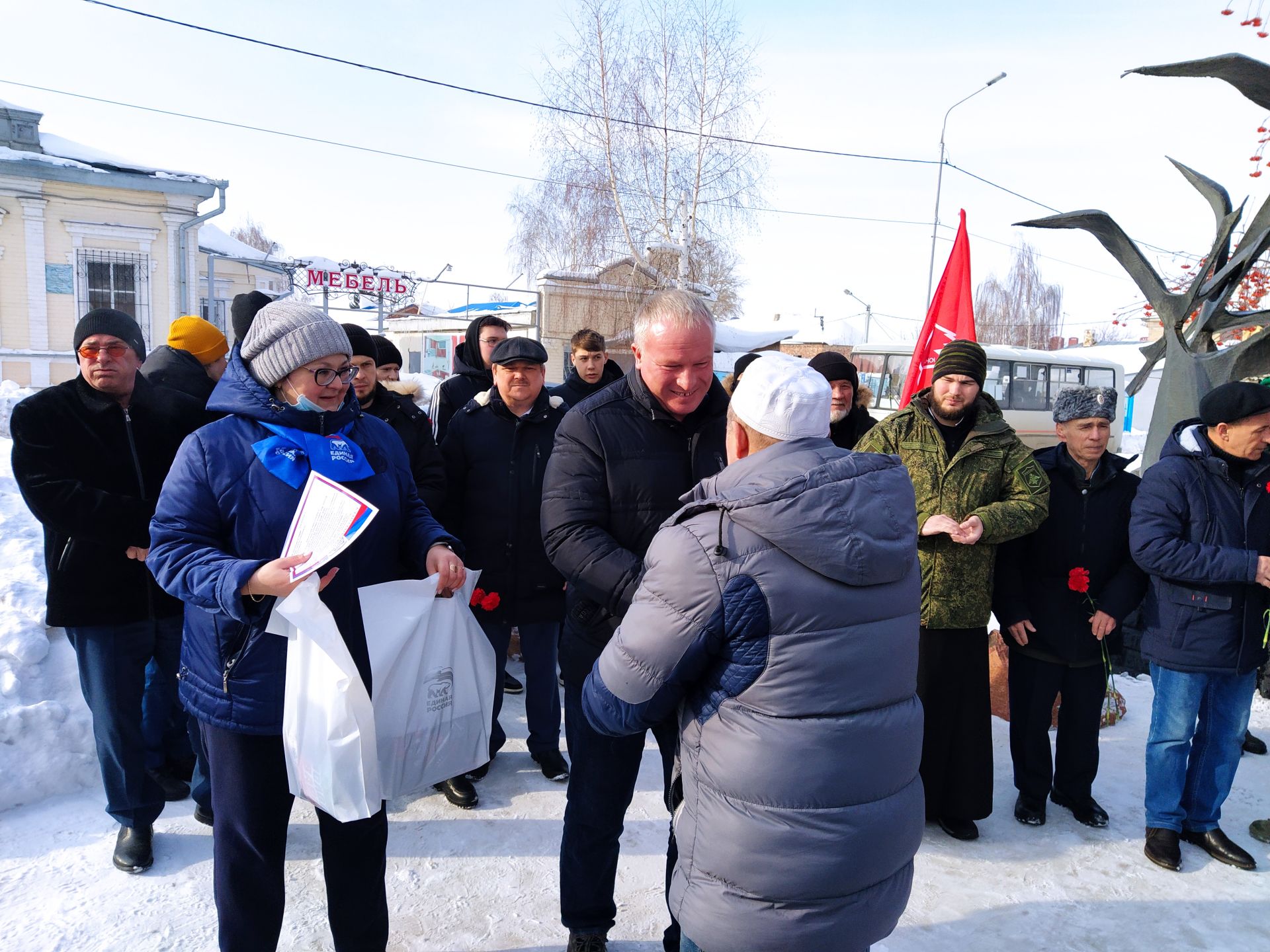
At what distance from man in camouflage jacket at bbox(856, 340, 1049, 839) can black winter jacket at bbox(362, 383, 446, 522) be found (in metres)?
1.86

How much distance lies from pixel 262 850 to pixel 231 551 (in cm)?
78

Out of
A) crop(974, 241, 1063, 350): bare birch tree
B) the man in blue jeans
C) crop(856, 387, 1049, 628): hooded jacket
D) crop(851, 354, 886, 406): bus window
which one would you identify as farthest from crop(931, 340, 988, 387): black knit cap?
crop(974, 241, 1063, 350): bare birch tree

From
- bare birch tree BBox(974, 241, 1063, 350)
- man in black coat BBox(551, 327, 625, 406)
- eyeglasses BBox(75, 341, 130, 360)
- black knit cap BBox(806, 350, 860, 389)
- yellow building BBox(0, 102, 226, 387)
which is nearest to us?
eyeglasses BBox(75, 341, 130, 360)

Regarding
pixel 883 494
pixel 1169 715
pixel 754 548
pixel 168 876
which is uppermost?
pixel 883 494

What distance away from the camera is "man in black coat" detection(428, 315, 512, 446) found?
15.7ft

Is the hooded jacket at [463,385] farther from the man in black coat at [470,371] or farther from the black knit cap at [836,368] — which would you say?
the black knit cap at [836,368]

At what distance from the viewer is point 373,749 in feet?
6.86

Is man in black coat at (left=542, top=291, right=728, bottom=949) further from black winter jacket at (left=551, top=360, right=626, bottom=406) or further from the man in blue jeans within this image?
black winter jacket at (left=551, top=360, right=626, bottom=406)

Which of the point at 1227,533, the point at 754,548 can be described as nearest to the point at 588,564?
the point at 754,548

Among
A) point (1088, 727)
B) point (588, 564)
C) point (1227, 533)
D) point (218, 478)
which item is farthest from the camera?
point (1088, 727)

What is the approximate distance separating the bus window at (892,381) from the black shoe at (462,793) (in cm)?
1617

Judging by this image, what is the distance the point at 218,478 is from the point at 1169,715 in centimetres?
353

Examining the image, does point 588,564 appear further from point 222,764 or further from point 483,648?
point 222,764

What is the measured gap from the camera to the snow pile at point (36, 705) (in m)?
3.28
